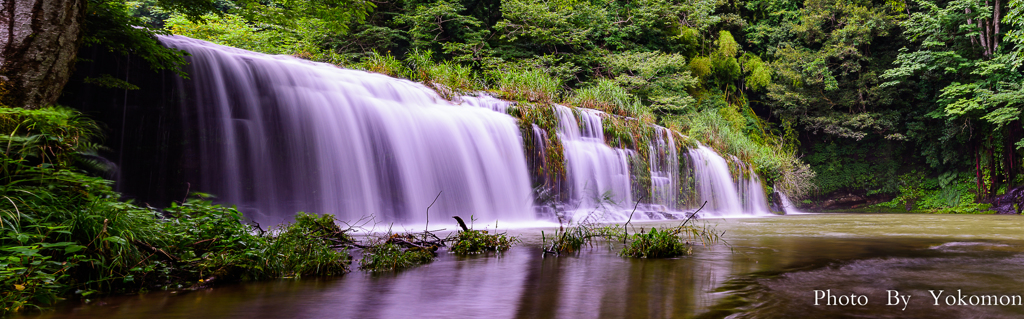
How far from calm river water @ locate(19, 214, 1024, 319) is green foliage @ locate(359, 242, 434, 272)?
12 cm

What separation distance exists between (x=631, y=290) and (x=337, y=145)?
6.73 metres

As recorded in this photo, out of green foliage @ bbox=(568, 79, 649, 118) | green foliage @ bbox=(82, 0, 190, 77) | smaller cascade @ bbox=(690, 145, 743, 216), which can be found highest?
green foliage @ bbox=(568, 79, 649, 118)

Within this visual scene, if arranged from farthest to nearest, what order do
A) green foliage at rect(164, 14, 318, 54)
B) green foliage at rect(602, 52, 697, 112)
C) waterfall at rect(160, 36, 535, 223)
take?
green foliage at rect(164, 14, 318, 54), green foliage at rect(602, 52, 697, 112), waterfall at rect(160, 36, 535, 223)

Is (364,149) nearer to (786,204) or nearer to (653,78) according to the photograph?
(653,78)

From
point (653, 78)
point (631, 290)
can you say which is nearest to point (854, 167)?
point (653, 78)

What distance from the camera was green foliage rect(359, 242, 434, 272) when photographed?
11.6 ft

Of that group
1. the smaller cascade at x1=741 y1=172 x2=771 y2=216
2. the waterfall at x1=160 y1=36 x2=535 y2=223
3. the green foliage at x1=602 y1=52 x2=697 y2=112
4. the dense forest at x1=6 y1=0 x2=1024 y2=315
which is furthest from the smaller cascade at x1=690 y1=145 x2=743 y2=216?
the waterfall at x1=160 y1=36 x2=535 y2=223

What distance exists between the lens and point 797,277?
9.73ft

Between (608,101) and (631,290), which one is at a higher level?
(608,101)

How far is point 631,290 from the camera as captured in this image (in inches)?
106

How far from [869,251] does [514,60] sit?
13400mm

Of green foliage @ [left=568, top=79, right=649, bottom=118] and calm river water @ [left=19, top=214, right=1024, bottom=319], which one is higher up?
green foliage @ [left=568, top=79, right=649, bottom=118]

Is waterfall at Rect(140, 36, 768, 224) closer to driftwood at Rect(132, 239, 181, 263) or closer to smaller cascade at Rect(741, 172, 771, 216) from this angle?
driftwood at Rect(132, 239, 181, 263)

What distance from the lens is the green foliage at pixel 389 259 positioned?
3539 millimetres
